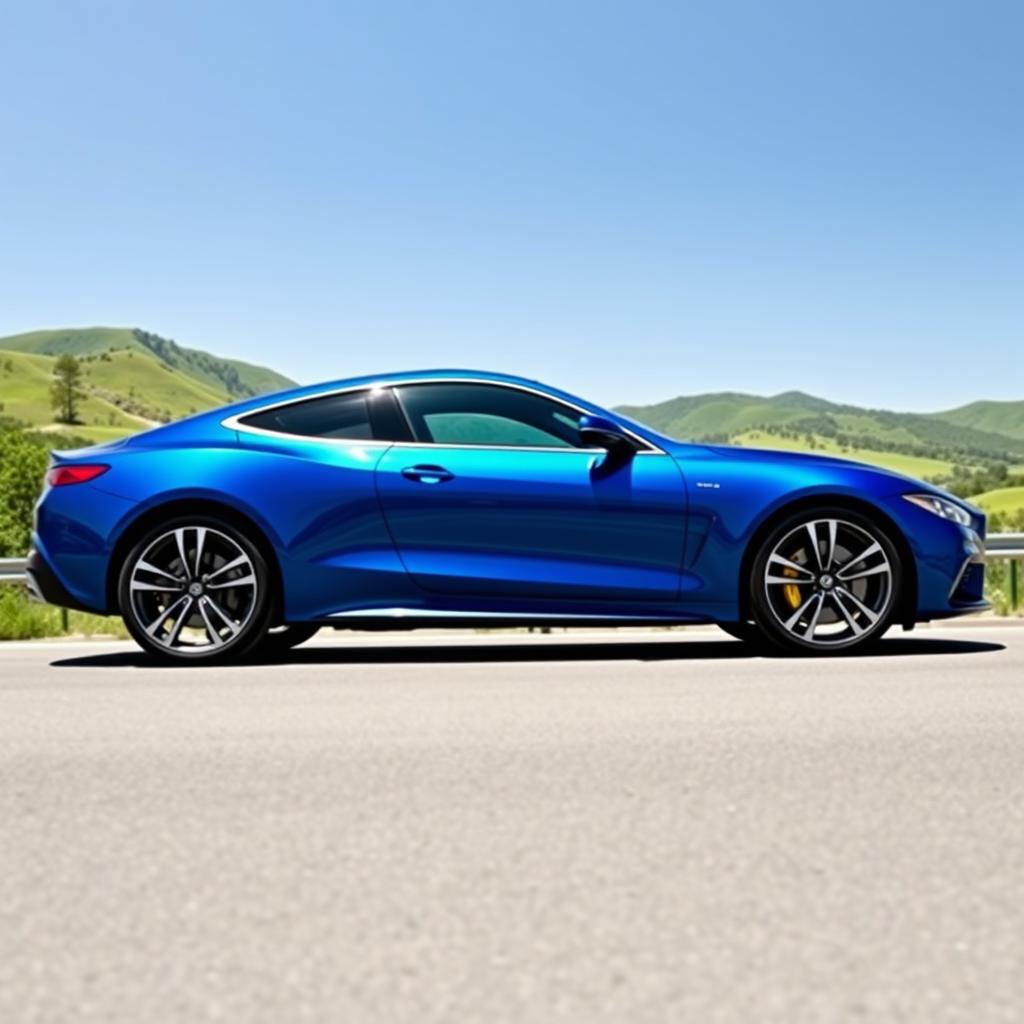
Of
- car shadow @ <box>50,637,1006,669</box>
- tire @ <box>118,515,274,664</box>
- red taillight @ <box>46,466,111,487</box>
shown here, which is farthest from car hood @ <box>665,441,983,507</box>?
red taillight @ <box>46,466,111,487</box>

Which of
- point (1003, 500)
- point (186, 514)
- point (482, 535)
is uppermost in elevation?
point (186, 514)

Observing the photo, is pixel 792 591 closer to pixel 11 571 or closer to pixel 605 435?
pixel 605 435

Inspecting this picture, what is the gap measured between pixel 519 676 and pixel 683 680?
85 cm

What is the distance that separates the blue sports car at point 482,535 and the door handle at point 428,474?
0.01 m

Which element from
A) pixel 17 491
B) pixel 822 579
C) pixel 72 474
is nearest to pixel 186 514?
pixel 72 474

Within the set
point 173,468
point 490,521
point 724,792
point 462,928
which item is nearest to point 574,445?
point 490,521

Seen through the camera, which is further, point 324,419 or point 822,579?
point 324,419

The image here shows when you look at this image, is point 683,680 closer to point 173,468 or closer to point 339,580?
point 339,580

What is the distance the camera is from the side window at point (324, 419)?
339 inches

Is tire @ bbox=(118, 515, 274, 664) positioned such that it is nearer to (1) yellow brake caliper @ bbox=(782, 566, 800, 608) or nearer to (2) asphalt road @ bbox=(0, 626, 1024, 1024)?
(2) asphalt road @ bbox=(0, 626, 1024, 1024)

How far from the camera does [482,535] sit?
27.4 feet

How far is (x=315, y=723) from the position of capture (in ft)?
20.6

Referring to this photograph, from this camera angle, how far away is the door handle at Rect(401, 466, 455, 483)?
837 centimetres

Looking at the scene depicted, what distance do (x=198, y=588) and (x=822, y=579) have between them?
133 inches
